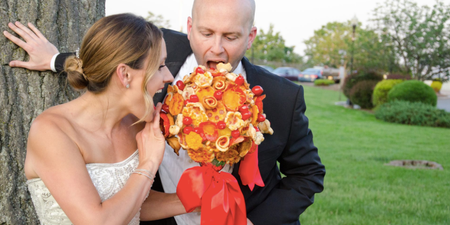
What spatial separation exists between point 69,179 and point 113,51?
0.70m

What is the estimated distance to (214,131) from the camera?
6.83 ft

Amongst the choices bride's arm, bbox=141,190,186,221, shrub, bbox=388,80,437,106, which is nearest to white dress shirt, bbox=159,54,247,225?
bride's arm, bbox=141,190,186,221

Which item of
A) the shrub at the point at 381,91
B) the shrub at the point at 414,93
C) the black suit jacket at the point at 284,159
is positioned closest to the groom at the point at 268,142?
the black suit jacket at the point at 284,159

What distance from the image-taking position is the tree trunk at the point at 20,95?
2.55 metres

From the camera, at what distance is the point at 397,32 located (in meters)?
23.0

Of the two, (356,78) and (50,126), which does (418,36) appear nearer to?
(356,78)

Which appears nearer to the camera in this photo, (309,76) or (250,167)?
(250,167)

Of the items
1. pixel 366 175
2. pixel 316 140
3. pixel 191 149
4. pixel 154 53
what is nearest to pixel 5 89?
pixel 154 53

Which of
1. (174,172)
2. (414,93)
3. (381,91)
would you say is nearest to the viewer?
(174,172)

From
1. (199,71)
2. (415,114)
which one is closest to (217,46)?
(199,71)

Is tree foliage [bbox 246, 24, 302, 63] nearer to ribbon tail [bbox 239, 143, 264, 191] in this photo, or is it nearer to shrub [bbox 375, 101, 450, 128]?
shrub [bbox 375, 101, 450, 128]

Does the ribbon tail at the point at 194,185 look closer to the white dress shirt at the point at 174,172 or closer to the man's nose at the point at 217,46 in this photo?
the white dress shirt at the point at 174,172

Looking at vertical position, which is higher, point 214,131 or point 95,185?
point 214,131

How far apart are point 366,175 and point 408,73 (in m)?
17.1
